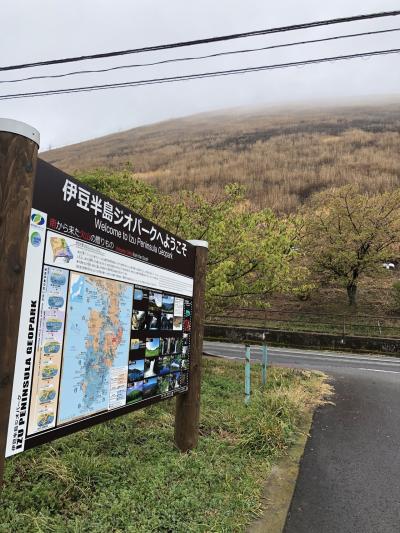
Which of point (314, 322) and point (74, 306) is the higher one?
point (314, 322)

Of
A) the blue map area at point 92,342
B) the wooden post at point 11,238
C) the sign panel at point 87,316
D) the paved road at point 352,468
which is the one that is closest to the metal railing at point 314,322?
the paved road at point 352,468

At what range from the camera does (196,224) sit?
9.42 meters

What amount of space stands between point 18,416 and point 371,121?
71.6 meters

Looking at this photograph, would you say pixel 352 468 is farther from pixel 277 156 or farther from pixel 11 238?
pixel 277 156

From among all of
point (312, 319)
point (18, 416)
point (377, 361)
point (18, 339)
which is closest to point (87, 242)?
point (18, 339)

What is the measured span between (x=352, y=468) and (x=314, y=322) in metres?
16.6

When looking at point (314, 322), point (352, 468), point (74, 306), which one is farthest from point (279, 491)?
point (314, 322)

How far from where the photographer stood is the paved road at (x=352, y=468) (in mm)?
3490

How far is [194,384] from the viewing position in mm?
4805

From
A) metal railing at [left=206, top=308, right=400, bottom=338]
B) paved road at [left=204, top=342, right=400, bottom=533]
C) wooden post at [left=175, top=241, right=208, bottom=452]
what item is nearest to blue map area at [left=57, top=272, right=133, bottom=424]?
wooden post at [left=175, top=241, right=208, bottom=452]

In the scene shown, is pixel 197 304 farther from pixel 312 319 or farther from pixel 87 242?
pixel 312 319

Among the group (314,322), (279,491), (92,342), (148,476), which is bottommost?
(279,491)

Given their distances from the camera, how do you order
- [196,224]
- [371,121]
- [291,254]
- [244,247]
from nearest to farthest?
[244,247] → [196,224] → [291,254] → [371,121]

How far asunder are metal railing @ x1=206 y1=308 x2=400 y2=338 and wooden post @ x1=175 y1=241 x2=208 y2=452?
12654 millimetres
